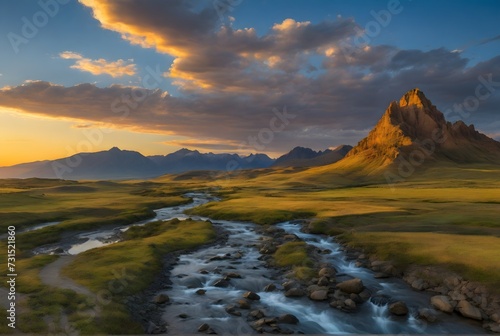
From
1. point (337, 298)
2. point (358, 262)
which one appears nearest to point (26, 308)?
point (337, 298)

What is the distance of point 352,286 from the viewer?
3653 centimetres

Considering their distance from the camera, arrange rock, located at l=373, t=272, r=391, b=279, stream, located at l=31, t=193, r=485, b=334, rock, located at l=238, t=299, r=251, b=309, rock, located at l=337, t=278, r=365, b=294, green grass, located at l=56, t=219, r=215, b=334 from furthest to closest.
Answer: rock, located at l=373, t=272, r=391, b=279 < rock, located at l=337, t=278, r=365, b=294 < rock, located at l=238, t=299, r=251, b=309 < stream, located at l=31, t=193, r=485, b=334 < green grass, located at l=56, t=219, r=215, b=334

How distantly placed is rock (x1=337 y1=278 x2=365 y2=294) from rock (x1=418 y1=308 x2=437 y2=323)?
635 centimetres

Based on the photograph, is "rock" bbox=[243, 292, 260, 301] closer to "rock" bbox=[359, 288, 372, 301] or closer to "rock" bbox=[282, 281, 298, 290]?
"rock" bbox=[282, 281, 298, 290]

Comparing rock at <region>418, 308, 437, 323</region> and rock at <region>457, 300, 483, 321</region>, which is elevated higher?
rock at <region>457, 300, 483, 321</region>

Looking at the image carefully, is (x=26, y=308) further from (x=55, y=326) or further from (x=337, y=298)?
(x=337, y=298)

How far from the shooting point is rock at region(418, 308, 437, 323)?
30.2 meters

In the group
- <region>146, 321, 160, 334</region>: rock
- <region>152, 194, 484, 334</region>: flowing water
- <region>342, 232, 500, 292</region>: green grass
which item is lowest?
<region>152, 194, 484, 334</region>: flowing water

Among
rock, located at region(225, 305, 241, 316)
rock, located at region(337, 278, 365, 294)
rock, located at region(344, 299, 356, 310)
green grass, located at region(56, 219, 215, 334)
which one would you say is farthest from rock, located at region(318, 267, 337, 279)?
green grass, located at region(56, 219, 215, 334)

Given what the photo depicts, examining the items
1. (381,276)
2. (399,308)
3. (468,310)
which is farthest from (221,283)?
(468,310)

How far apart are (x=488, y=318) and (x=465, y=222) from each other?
40923 mm

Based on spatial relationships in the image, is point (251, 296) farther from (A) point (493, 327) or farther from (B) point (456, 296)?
(A) point (493, 327)

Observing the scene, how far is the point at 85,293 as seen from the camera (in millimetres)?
32562

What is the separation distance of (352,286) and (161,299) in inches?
772
